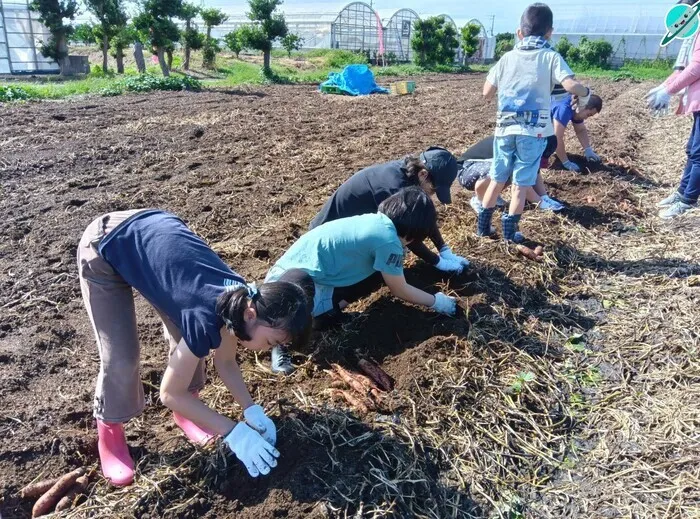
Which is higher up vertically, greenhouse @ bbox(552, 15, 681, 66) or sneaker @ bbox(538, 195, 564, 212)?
greenhouse @ bbox(552, 15, 681, 66)

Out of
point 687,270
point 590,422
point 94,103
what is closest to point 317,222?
point 590,422

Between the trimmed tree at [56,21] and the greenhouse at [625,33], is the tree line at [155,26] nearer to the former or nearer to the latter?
the trimmed tree at [56,21]

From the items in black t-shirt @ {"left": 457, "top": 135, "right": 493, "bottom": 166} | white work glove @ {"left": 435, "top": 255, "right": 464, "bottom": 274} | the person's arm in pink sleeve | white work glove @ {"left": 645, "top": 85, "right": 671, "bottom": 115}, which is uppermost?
the person's arm in pink sleeve

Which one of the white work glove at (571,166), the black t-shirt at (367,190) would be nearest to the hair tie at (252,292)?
the black t-shirt at (367,190)

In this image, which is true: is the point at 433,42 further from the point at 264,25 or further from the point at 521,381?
the point at 521,381

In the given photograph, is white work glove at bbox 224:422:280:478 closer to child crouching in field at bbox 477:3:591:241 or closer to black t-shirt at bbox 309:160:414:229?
black t-shirt at bbox 309:160:414:229

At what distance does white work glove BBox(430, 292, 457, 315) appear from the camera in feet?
10.9

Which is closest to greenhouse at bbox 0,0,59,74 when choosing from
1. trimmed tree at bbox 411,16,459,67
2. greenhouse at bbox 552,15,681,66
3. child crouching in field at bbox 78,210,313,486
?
trimmed tree at bbox 411,16,459,67

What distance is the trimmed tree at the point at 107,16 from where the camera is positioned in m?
20.9

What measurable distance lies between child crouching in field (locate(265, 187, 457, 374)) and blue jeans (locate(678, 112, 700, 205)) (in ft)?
10.4

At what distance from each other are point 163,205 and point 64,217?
2.96ft

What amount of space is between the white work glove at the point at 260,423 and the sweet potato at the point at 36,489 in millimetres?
844

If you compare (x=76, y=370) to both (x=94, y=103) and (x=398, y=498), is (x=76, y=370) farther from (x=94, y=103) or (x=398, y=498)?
(x=94, y=103)

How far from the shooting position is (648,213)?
17.9 feet
